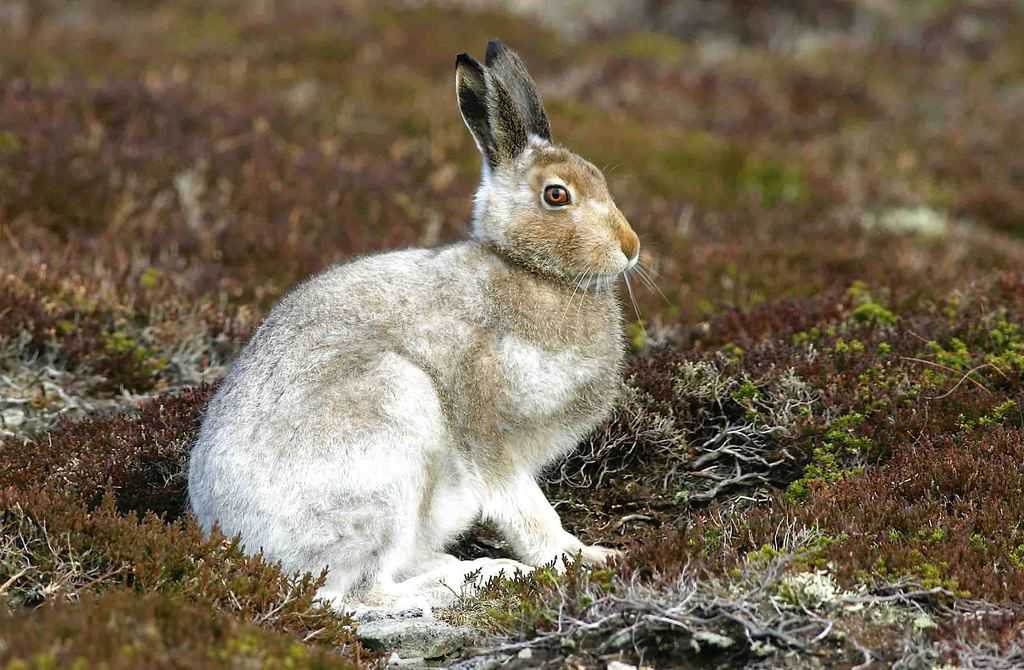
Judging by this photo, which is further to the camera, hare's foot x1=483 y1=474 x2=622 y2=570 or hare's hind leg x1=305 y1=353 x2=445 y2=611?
hare's foot x1=483 y1=474 x2=622 y2=570

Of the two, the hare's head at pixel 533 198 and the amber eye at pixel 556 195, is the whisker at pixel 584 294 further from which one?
the amber eye at pixel 556 195

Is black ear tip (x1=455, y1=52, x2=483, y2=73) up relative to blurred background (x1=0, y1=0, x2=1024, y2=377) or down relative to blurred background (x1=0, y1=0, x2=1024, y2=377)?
up

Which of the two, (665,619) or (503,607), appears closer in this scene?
(665,619)

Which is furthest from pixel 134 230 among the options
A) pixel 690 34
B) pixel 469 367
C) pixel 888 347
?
pixel 690 34

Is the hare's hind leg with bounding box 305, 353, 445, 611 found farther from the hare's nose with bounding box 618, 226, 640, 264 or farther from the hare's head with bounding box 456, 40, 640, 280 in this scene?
the hare's nose with bounding box 618, 226, 640, 264

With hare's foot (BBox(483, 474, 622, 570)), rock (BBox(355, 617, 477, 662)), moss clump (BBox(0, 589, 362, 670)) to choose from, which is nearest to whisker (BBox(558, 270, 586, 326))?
hare's foot (BBox(483, 474, 622, 570))

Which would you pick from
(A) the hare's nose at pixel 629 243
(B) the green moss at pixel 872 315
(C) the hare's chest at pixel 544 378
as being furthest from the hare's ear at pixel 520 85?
(B) the green moss at pixel 872 315

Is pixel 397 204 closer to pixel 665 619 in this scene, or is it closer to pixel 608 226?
pixel 608 226
